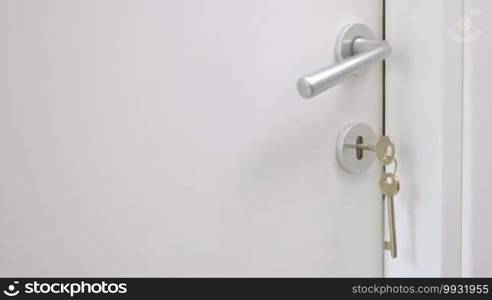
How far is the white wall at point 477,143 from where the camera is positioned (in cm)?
35

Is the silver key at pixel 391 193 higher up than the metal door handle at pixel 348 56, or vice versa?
the metal door handle at pixel 348 56

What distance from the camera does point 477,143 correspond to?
355 mm

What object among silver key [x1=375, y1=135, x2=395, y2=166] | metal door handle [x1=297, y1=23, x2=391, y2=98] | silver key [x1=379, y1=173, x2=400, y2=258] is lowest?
silver key [x1=379, y1=173, x2=400, y2=258]

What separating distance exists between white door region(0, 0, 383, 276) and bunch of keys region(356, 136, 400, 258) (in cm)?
2

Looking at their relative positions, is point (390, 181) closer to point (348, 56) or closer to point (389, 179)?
point (389, 179)

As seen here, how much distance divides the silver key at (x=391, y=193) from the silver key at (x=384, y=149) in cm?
1

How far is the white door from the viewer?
254 mm

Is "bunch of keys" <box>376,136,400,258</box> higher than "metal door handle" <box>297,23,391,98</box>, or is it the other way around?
"metal door handle" <box>297,23,391,98</box>

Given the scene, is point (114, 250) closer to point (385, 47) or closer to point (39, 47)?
point (39, 47)

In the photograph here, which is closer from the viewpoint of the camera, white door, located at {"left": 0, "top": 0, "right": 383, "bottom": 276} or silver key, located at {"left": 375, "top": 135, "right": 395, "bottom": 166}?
white door, located at {"left": 0, "top": 0, "right": 383, "bottom": 276}

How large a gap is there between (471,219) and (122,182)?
10.8 inches

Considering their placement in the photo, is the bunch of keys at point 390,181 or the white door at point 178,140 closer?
the white door at point 178,140

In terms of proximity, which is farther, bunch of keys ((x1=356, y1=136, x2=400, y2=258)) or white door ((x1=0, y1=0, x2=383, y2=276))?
bunch of keys ((x1=356, y1=136, x2=400, y2=258))

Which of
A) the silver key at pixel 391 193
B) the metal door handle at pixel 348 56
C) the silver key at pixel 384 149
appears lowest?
the silver key at pixel 391 193
